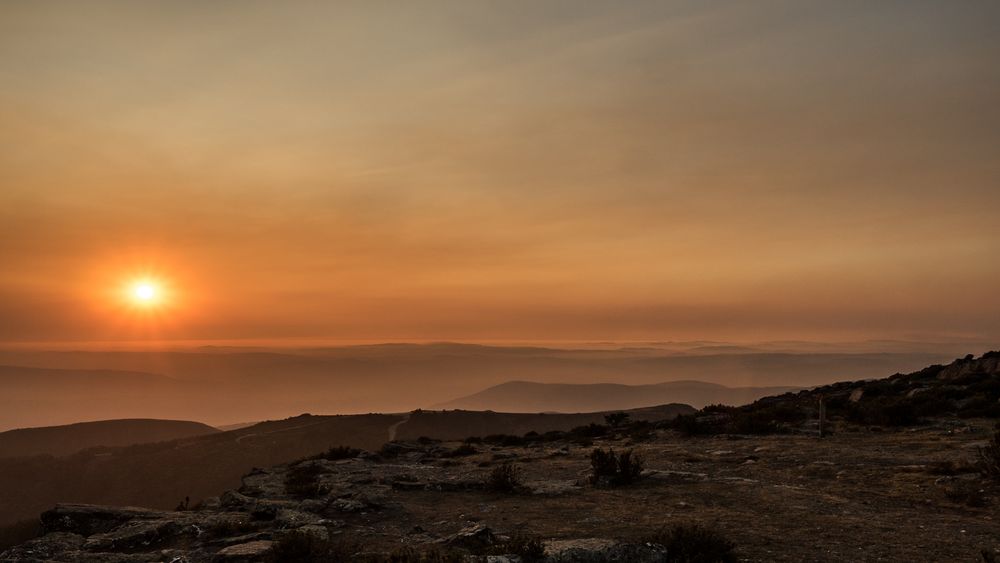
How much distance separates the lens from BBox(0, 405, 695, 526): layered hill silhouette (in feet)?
212

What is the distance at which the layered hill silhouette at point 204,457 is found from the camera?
212ft

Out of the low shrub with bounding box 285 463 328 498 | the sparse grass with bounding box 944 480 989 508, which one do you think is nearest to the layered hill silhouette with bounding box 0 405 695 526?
the low shrub with bounding box 285 463 328 498

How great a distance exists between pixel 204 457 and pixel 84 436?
217 feet

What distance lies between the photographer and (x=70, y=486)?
230ft

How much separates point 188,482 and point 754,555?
240 ft

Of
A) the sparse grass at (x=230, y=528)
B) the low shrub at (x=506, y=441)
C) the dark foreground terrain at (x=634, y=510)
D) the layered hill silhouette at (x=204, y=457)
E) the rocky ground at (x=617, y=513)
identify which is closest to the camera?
the dark foreground terrain at (x=634, y=510)

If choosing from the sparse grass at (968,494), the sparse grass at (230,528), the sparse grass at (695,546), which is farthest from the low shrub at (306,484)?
the sparse grass at (968,494)

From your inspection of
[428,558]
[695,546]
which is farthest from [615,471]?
[428,558]

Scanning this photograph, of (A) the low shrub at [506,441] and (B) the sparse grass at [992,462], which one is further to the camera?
(A) the low shrub at [506,441]

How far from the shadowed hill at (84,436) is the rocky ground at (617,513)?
118 m

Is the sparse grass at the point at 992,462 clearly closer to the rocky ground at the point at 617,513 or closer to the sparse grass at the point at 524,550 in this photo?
the rocky ground at the point at 617,513

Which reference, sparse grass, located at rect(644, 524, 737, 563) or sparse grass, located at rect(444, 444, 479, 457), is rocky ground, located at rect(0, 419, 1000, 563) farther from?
sparse grass, located at rect(444, 444, 479, 457)

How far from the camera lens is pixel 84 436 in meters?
114

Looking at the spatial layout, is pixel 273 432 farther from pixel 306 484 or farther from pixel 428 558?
pixel 428 558
